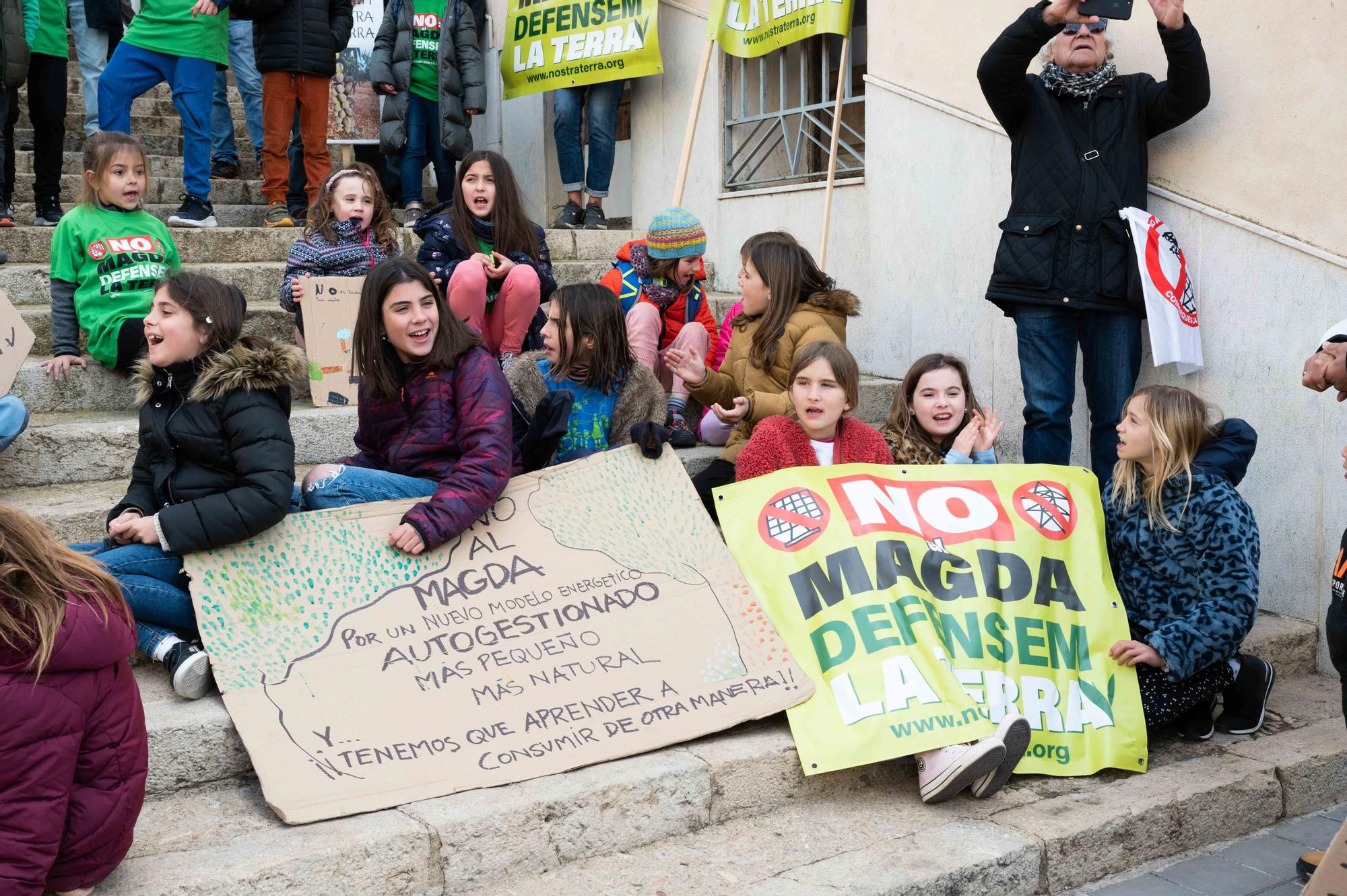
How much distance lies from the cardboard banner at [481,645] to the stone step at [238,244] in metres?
3.00

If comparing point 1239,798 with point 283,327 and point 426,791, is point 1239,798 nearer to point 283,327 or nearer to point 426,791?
point 426,791

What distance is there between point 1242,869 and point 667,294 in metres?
3.31

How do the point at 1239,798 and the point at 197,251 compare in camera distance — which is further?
the point at 197,251

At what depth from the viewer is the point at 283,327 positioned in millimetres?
5715

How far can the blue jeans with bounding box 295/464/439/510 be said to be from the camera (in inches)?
150

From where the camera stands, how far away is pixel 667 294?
223 inches

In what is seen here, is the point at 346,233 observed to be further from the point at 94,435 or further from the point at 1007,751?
the point at 1007,751

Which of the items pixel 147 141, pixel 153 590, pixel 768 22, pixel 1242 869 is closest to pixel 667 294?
pixel 768 22

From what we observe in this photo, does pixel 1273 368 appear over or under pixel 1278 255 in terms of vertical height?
under

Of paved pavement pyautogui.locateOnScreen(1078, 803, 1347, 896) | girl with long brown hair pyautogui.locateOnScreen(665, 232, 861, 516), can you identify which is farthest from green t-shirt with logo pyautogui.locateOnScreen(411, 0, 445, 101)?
paved pavement pyautogui.locateOnScreen(1078, 803, 1347, 896)

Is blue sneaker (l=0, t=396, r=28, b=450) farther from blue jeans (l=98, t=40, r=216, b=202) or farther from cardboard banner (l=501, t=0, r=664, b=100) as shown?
cardboard banner (l=501, t=0, r=664, b=100)

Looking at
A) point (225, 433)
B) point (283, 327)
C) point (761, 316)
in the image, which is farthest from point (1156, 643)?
point (283, 327)

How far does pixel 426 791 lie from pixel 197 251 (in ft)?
13.5

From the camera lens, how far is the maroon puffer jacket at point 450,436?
366 centimetres
